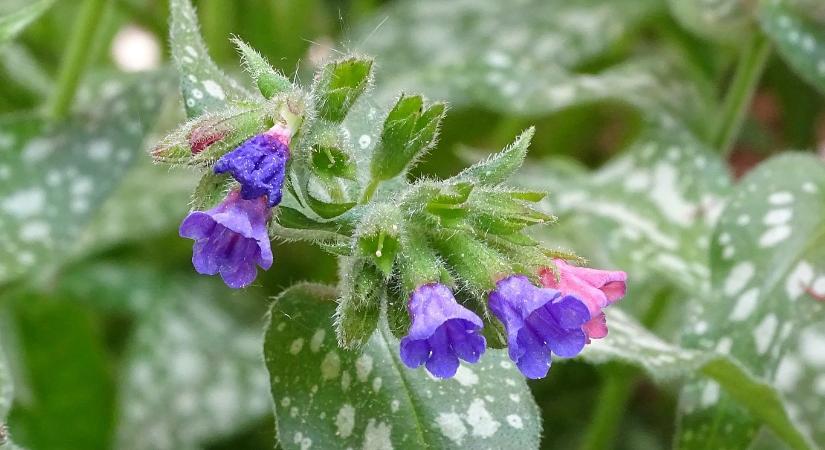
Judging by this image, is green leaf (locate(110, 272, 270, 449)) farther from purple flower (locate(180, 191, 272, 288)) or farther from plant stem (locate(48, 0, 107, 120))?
purple flower (locate(180, 191, 272, 288))

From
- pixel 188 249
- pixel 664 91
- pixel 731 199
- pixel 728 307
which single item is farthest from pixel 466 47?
pixel 728 307

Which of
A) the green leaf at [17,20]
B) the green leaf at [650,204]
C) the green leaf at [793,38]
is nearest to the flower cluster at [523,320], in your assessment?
the green leaf at [650,204]

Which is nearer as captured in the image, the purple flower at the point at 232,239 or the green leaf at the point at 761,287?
the purple flower at the point at 232,239

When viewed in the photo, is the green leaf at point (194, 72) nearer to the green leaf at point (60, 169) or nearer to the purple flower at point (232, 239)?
the purple flower at point (232, 239)

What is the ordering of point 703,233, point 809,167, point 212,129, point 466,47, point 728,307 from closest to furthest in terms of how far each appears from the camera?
point 212,129
point 728,307
point 809,167
point 703,233
point 466,47

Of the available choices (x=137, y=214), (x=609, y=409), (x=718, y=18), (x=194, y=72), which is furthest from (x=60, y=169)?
(x=718, y=18)

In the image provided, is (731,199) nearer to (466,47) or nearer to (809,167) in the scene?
(809,167)
